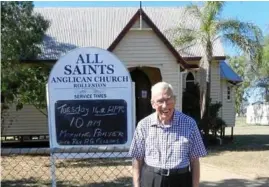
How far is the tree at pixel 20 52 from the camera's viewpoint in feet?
42.3

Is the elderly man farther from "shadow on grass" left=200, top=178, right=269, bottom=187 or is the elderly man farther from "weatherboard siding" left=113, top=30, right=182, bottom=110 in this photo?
"weatherboard siding" left=113, top=30, right=182, bottom=110

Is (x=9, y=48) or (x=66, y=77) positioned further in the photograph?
(x=9, y=48)

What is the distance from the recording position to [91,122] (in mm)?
5945

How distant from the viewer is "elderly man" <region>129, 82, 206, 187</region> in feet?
12.3

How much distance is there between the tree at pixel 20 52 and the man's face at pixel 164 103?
9.27m

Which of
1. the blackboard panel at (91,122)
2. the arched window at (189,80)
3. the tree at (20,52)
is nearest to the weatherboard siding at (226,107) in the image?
the arched window at (189,80)

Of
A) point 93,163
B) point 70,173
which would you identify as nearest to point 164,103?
point 70,173

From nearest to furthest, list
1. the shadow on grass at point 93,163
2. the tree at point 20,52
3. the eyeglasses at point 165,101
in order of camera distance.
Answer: the eyeglasses at point 165,101
the shadow on grass at point 93,163
the tree at point 20,52

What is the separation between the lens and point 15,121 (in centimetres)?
1902

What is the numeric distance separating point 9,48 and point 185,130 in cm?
1018

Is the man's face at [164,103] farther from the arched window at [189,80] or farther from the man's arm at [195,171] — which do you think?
the arched window at [189,80]

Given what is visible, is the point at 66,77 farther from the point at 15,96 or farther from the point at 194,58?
the point at 194,58

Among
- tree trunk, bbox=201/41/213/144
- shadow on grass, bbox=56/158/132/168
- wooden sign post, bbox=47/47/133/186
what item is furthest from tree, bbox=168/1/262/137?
wooden sign post, bbox=47/47/133/186

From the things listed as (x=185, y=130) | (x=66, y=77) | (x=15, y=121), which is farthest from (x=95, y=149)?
(x=15, y=121)
